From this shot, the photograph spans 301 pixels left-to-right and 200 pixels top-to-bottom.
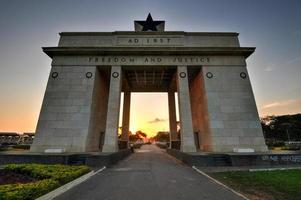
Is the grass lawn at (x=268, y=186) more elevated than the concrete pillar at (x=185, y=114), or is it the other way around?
the concrete pillar at (x=185, y=114)

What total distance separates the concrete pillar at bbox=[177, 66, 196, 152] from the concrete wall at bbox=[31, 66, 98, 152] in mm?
11590

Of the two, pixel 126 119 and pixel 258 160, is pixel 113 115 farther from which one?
pixel 258 160

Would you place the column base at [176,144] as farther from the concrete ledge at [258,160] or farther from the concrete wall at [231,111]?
the concrete ledge at [258,160]

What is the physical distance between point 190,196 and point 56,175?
6290 mm

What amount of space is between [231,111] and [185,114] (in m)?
5.79

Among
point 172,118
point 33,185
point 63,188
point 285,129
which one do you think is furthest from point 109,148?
point 285,129

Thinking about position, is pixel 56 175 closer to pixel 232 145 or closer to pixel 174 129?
pixel 232 145

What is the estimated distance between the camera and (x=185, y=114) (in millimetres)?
22562

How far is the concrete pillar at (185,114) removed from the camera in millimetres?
21172

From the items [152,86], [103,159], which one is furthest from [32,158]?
[152,86]

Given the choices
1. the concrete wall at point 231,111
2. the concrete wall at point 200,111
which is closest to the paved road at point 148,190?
the concrete wall at point 231,111

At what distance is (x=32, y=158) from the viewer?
47.6ft

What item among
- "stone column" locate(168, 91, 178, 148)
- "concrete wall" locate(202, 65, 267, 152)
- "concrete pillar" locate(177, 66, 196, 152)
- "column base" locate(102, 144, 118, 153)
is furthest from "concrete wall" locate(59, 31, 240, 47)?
"column base" locate(102, 144, 118, 153)

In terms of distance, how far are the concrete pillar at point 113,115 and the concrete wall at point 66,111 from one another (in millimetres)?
2427
